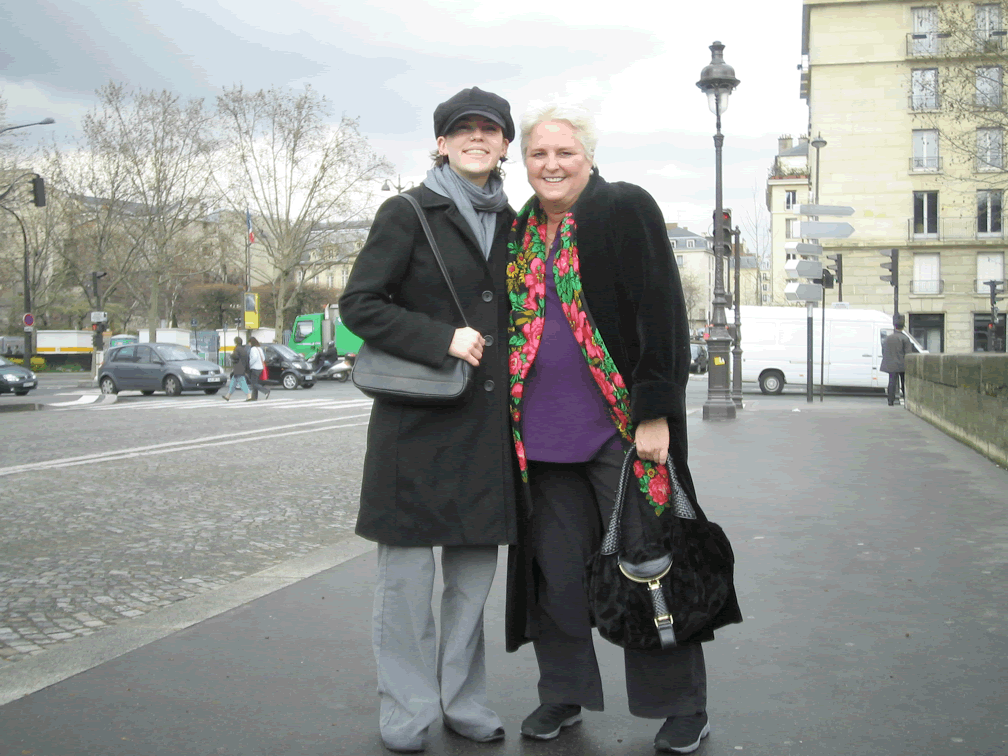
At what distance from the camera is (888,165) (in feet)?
160

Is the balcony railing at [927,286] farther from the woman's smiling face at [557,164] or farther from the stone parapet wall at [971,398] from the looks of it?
the woman's smiling face at [557,164]

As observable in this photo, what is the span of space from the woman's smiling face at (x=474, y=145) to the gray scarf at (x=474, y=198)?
4 cm

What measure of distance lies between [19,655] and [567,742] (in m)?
2.21

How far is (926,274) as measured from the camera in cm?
4903

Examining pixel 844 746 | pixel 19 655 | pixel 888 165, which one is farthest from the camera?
pixel 888 165

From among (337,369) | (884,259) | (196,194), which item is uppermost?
(196,194)

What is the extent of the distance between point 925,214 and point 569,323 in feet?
Result: 165

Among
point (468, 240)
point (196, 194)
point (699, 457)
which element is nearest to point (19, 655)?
point (468, 240)

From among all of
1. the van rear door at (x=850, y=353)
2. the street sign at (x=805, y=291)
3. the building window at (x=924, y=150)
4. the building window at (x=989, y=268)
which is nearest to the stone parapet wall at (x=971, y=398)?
the street sign at (x=805, y=291)

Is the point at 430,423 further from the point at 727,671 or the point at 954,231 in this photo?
the point at 954,231

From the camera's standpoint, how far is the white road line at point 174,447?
34.6 feet

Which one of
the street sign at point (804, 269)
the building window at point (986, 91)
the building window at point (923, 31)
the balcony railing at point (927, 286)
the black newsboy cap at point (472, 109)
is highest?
the building window at point (923, 31)

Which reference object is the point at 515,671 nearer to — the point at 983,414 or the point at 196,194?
the point at 983,414

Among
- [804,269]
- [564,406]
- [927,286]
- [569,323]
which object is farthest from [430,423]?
[927,286]
